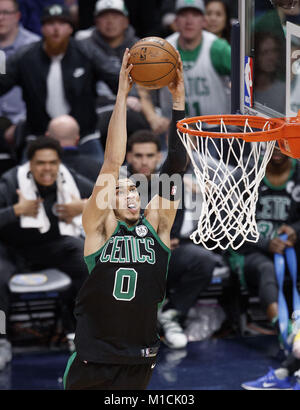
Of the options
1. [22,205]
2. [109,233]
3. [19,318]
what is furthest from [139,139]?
[109,233]

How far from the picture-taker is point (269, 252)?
7402 millimetres

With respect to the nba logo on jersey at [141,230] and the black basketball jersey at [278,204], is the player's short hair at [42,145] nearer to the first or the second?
the black basketball jersey at [278,204]

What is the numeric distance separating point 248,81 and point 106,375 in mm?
2298

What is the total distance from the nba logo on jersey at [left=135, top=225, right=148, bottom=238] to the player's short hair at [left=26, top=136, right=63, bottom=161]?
2283 mm

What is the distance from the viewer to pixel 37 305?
7312mm

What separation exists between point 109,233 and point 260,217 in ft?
9.50

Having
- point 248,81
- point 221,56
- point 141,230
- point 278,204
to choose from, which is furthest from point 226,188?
point 221,56

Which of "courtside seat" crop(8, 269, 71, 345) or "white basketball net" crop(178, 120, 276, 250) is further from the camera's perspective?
"courtside seat" crop(8, 269, 71, 345)

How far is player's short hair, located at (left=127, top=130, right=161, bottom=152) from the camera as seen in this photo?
7180mm

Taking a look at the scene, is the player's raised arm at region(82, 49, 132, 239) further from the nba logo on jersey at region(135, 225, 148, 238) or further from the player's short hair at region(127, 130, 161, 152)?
the player's short hair at region(127, 130, 161, 152)

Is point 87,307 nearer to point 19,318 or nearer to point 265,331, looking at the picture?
point 19,318
